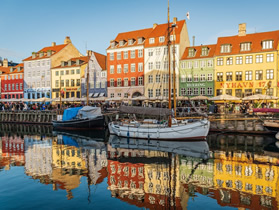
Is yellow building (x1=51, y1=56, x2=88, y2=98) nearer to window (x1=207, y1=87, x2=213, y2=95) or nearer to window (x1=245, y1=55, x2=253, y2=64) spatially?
window (x1=207, y1=87, x2=213, y2=95)

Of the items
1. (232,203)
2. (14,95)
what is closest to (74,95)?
(14,95)

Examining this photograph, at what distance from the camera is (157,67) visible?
171ft

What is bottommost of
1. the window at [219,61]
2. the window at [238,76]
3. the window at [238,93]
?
the window at [238,93]

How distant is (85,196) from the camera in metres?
12.3

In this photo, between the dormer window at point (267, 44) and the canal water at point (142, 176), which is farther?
the dormer window at point (267, 44)

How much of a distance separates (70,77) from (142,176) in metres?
51.1

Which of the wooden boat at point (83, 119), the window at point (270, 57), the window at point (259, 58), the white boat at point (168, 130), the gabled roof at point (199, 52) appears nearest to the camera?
the white boat at point (168, 130)

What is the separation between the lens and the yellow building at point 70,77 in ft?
199

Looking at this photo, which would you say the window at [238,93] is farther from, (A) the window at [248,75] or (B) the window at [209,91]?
(B) the window at [209,91]

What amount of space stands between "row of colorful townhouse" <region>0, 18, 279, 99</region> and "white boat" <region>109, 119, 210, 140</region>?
1319 centimetres

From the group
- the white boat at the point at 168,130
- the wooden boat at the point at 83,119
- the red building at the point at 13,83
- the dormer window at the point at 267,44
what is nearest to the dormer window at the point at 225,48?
the dormer window at the point at 267,44

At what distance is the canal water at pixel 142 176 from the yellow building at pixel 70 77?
36.8 metres

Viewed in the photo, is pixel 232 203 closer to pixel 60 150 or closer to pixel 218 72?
pixel 60 150

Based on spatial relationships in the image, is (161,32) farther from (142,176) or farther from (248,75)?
(142,176)
